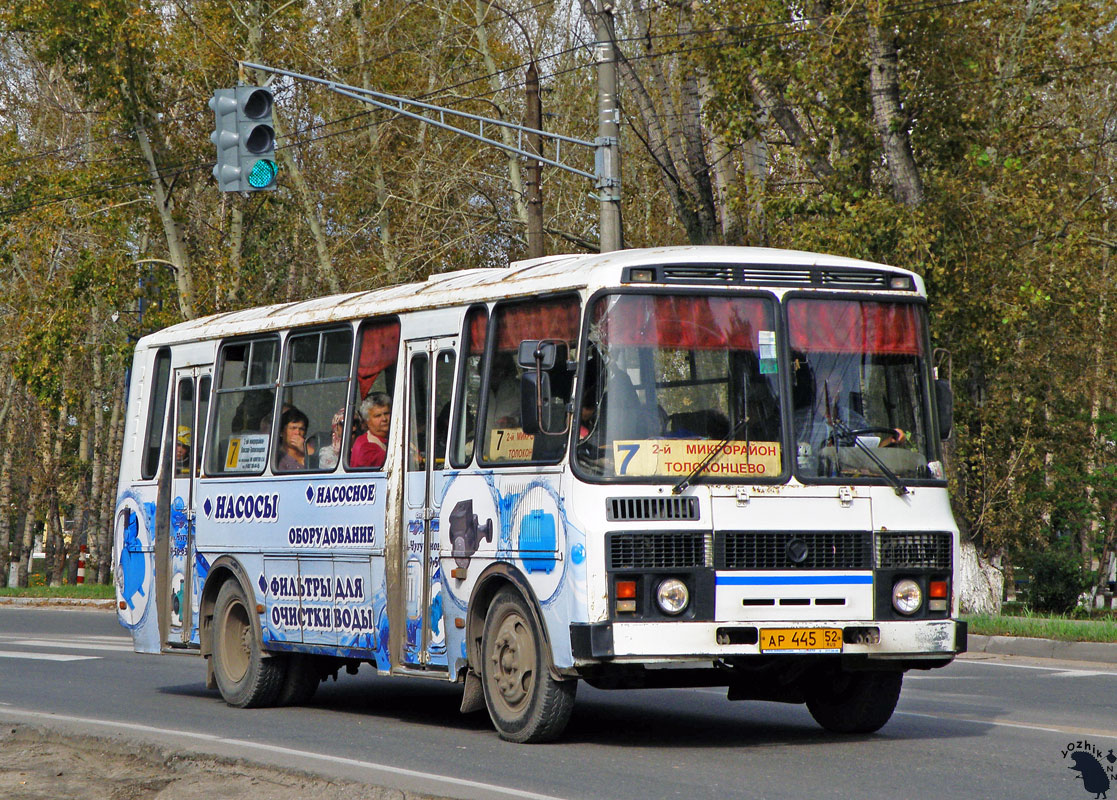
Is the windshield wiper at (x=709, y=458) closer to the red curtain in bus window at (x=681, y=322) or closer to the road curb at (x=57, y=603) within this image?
the red curtain in bus window at (x=681, y=322)

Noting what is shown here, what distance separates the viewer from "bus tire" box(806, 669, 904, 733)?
34.6ft

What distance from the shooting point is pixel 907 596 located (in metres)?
9.76

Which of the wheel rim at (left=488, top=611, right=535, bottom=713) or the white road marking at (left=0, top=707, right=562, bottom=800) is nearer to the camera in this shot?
the white road marking at (left=0, top=707, right=562, bottom=800)

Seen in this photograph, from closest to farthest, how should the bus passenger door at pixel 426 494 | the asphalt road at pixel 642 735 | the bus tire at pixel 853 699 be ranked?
1. the asphalt road at pixel 642 735
2. the bus tire at pixel 853 699
3. the bus passenger door at pixel 426 494

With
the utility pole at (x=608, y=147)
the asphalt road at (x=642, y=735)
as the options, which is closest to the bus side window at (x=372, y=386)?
the asphalt road at (x=642, y=735)

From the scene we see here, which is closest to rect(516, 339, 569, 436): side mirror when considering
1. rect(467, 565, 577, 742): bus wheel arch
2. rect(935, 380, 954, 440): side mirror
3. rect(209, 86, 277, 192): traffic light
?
rect(467, 565, 577, 742): bus wheel arch

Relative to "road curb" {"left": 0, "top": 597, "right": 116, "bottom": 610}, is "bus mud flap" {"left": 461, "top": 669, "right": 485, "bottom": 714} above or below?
below

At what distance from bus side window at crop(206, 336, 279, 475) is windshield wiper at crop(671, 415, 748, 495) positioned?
4.81 m

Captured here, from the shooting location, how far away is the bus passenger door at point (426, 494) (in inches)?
434

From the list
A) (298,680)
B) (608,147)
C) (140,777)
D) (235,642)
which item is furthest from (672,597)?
(608,147)

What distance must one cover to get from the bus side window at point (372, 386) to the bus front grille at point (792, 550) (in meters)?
3.15

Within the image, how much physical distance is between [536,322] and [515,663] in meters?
2.08

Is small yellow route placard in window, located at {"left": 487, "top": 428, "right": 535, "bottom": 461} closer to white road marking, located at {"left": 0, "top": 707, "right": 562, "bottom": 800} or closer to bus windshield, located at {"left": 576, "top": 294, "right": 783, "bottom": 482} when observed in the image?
bus windshield, located at {"left": 576, "top": 294, "right": 783, "bottom": 482}

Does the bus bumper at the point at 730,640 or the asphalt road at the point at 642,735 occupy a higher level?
the bus bumper at the point at 730,640
